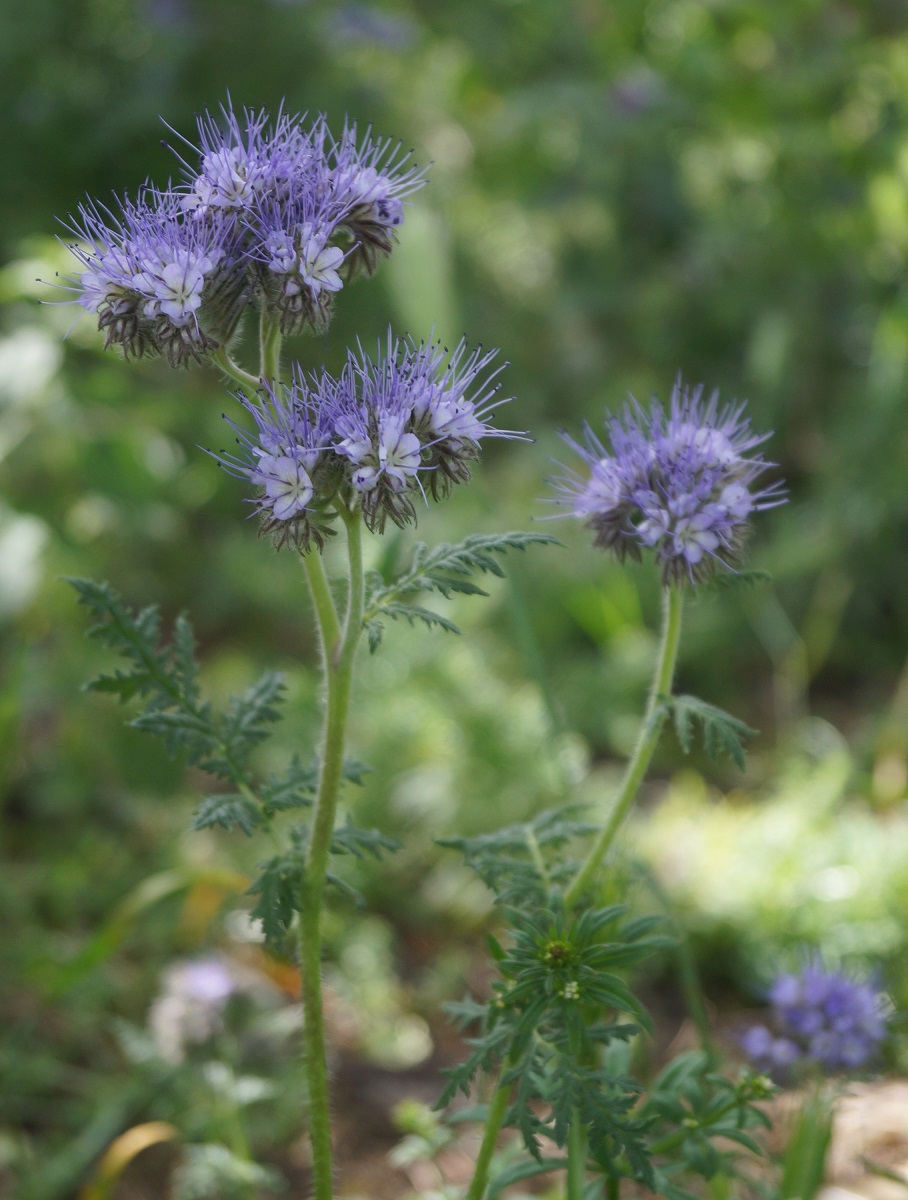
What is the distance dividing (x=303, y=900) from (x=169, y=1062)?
0.93 m

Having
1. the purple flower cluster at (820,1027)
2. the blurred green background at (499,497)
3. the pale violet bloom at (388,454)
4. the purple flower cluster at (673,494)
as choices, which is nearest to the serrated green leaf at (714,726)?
the purple flower cluster at (673,494)

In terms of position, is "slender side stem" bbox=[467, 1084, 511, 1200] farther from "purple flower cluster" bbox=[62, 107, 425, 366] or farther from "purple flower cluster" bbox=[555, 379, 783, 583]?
"purple flower cluster" bbox=[62, 107, 425, 366]

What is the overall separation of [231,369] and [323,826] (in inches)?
19.8

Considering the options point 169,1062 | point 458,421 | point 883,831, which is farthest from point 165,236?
point 883,831

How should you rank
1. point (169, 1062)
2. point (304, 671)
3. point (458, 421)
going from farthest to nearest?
point (304, 671) → point (169, 1062) → point (458, 421)

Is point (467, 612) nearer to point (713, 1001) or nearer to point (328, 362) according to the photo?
point (713, 1001)

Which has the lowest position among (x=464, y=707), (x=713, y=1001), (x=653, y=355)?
(x=713, y=1001)

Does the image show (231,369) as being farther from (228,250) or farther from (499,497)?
(499,497)

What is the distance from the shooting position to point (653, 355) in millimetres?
4262

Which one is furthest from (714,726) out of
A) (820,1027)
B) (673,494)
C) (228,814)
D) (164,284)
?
(164,284)

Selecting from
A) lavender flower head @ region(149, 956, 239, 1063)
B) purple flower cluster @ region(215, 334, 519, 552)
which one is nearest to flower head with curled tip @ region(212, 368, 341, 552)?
purple flower cluster @ region(215, 334, 519, 552)

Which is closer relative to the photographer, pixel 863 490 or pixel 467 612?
pixel 467 612

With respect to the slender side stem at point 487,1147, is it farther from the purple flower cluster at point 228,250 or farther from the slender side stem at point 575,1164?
the purple flower cluster at point 228,250

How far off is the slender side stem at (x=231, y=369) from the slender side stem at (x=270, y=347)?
0.02 m
